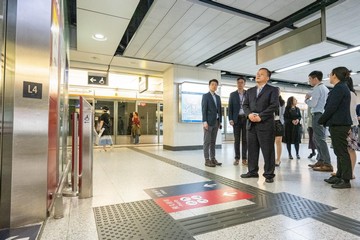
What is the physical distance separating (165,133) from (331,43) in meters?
5.22

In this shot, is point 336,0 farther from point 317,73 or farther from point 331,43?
point 331,43

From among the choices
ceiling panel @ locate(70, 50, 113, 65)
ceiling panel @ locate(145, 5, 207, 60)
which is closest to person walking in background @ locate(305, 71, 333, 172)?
ceiling panel @ locate(145, 5, 207, 60)

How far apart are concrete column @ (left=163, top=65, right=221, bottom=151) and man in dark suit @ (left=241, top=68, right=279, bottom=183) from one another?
384 centimetres

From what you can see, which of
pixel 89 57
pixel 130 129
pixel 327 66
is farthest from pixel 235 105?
pixel 130 129

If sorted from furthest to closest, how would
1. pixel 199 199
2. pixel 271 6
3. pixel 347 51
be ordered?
1. pixel 347 51
2. pixel 271 6
3. pixel 199 199

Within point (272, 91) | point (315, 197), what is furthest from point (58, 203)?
point (272, 91)

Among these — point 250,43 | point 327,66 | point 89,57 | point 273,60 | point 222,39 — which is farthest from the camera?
point 327,66

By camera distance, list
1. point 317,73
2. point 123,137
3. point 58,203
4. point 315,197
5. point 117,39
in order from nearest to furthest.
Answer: point 58,203
point 315,197
point 317,73
point 117,39
point 123,137

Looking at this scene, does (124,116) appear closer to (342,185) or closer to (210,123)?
(210,123)

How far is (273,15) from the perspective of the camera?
3752mm

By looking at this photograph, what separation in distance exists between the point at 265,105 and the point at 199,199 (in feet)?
5.21

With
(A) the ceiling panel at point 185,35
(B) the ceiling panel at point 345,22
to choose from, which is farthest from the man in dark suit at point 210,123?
(B) the ceiling panel at point 345,22

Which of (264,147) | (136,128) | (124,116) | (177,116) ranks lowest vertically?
(264,147)

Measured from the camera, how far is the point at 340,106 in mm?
2549
